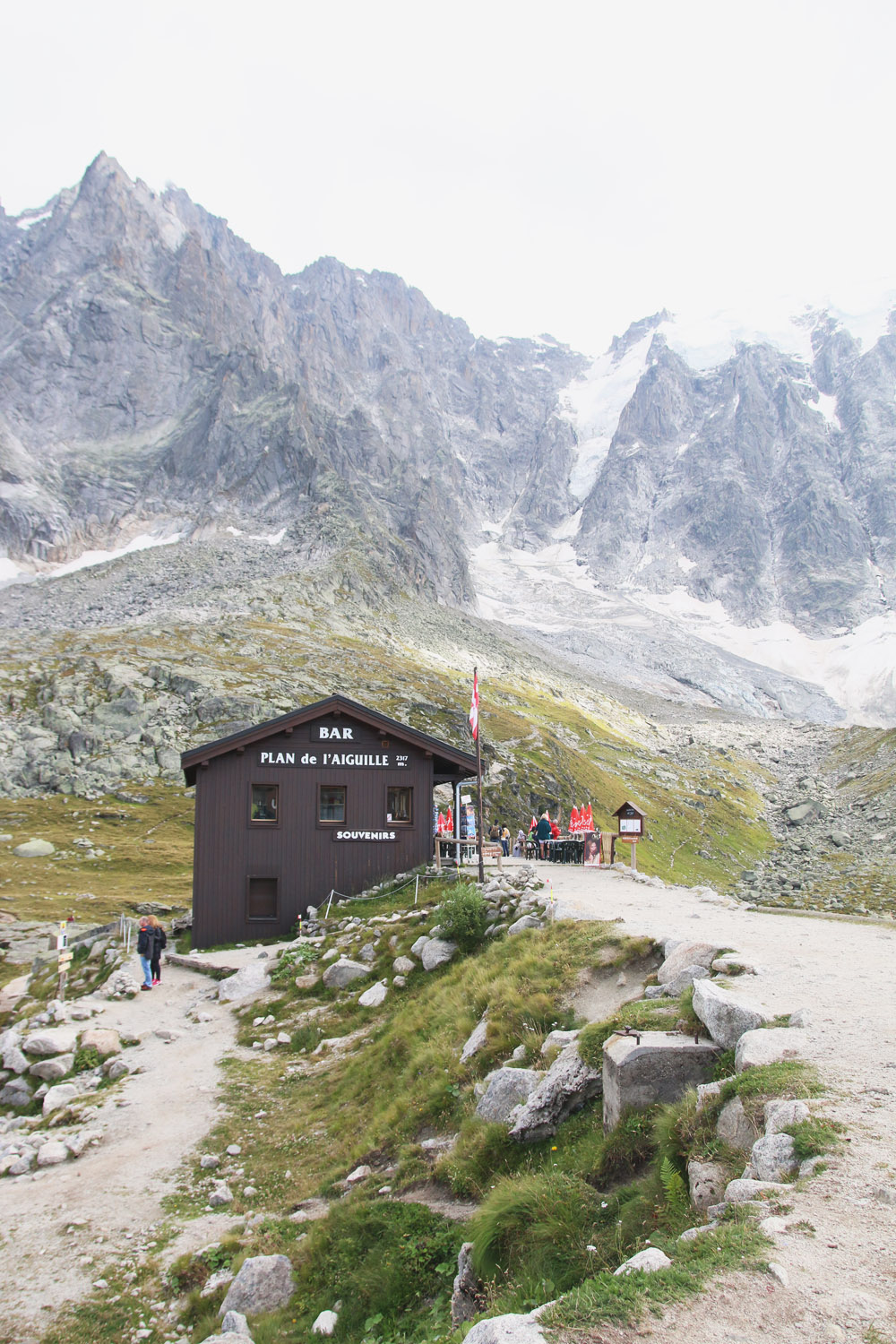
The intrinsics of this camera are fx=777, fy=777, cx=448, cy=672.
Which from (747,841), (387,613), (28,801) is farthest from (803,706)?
(28,801)

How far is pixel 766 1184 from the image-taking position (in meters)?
5.99

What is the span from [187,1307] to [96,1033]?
11.0 m

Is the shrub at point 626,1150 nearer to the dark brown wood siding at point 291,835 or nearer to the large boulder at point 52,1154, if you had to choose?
the large boulder at point 52,1154

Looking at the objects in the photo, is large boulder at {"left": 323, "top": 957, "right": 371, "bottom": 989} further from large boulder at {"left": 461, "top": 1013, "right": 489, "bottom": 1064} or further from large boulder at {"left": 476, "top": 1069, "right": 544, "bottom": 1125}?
large boulder at {"left": 476, "top": 1069, "right": 544, "bottom": 1125}

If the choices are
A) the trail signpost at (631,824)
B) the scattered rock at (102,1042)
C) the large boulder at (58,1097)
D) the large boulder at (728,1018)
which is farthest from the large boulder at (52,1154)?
the trail signpost at (631,824)

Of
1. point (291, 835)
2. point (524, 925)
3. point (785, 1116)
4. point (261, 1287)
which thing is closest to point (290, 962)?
point (291, 835)

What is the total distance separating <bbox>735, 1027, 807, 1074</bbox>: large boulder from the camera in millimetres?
8008

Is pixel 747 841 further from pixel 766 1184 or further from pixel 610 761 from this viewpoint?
pixel 766 1184

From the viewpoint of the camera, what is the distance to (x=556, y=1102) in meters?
9.45

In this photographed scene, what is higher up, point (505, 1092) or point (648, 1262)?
point (648, 1262)

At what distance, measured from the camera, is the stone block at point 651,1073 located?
27.5 ft

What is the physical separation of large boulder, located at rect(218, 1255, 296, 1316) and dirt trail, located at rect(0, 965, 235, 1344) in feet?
6.42

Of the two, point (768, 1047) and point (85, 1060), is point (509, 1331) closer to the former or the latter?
point (768, 1047)

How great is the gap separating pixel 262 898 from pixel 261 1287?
2173 centimetres
